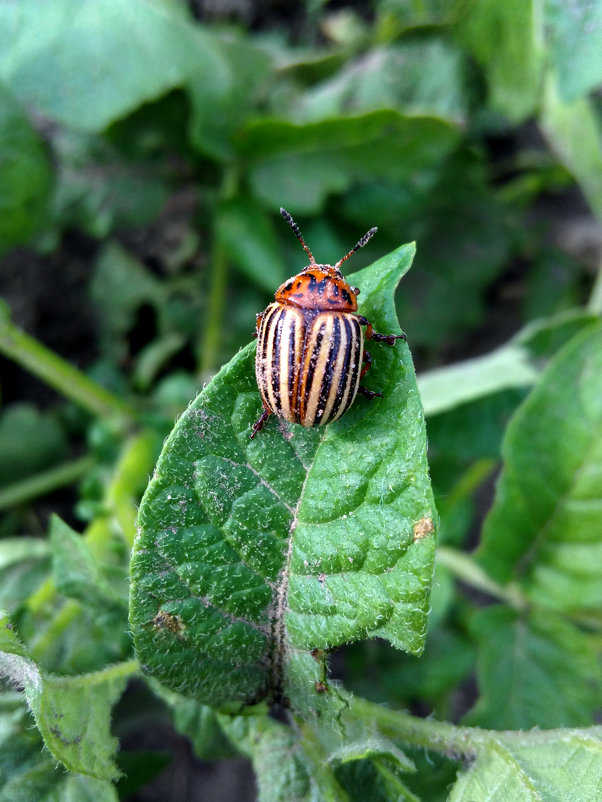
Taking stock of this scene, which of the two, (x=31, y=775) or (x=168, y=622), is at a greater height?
(x=168, y=622)

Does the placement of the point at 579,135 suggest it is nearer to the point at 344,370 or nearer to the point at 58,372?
the point at 344,370

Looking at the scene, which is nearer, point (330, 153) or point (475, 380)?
point (475, 380)

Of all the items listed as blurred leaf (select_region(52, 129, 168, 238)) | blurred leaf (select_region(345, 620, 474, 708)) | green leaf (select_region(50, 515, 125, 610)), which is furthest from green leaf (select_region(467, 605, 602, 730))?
blurred leaf (select_region(52, 129, 168, 238))

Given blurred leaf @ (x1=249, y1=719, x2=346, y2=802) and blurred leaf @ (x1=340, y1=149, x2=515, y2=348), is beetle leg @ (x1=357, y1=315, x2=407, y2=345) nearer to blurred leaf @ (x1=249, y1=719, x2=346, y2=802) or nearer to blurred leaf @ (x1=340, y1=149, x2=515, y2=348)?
blurred leaf @ (x1=249, y1=719, x2=346, y2=802)

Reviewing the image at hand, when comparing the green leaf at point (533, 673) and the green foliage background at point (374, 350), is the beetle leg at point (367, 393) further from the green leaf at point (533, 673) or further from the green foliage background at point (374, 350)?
the green leaf at point (533, 673)

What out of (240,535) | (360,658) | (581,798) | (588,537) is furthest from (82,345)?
(581,798)

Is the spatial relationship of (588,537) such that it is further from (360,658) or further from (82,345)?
(82,345)

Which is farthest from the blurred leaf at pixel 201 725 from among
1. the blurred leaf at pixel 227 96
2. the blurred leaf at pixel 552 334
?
the blurred leaf at pixel 227 96

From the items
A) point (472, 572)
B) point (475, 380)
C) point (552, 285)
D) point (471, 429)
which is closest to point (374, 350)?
point (475, 380)
